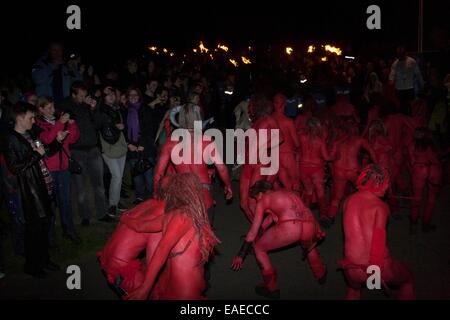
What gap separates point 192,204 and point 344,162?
433 centimetres

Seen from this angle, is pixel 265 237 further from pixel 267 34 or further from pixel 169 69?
pixel 267 34

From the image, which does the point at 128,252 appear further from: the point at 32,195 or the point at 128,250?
the point at 32,195

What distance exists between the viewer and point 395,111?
9.39 meters

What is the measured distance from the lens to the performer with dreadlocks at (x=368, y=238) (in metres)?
4.31

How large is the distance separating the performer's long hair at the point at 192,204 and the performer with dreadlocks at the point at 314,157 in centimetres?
417

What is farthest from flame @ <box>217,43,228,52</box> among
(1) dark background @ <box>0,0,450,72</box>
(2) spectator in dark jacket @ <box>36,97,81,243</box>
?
(2) spectator in dark jacket @ <box>36,97,81,243</box>

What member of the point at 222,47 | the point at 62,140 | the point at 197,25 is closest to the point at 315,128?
the point at 62,140

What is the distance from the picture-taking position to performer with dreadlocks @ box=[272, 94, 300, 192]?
7.72 metres

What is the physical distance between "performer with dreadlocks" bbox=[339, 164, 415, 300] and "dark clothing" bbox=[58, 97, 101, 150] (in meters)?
4.45

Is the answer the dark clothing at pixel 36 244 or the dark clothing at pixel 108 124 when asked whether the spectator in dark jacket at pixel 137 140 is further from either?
the dark clothing at pixel 36 244

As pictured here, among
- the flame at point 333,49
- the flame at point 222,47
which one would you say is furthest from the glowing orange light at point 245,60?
the flame at point 333,49

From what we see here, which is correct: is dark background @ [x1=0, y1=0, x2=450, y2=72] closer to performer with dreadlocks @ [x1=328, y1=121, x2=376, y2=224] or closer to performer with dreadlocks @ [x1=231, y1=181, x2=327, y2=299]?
performer with dreadlocks @ [x1=328, y1=121, x2=376, y2=224]

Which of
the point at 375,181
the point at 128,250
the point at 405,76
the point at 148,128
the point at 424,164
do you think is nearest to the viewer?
the point at 128,250

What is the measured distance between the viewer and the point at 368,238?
14.5ft
